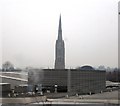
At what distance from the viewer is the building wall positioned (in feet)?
50.4

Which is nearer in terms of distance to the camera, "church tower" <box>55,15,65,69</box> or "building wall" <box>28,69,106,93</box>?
"building wall" <box>28,69,106,93</box>

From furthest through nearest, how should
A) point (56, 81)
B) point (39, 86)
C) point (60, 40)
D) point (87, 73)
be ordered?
point (60, 40) < point (87, 73) < point (56, 81) < point (39, 86)

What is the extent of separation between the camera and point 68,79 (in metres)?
15.7

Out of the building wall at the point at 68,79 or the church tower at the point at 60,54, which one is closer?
the building wall at the point at 68,79

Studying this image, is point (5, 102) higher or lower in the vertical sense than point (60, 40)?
lower

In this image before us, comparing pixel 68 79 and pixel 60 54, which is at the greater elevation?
pixel 60 54

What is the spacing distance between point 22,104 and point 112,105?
232 centimetres

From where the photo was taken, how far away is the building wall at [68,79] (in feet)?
50.4

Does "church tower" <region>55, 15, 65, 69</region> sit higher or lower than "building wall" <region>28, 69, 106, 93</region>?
higher

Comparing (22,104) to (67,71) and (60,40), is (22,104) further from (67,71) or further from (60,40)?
(60,40)

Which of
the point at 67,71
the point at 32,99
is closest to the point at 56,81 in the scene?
the point at 67,71

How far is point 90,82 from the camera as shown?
16.7m

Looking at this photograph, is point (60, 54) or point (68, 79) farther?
point (60, 54)

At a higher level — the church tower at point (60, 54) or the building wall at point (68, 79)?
the church tower at point (60, 54)
